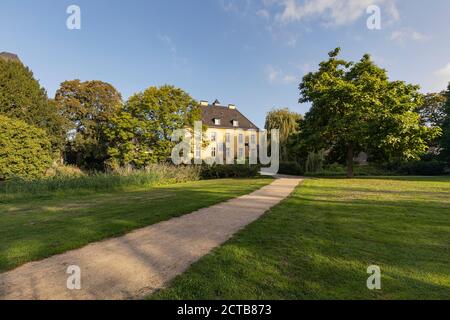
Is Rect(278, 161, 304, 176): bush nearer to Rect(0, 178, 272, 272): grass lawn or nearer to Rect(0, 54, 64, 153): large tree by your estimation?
Rect(0, 178, 272, 272): grass lawn

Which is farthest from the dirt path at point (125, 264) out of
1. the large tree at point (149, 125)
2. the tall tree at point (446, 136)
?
the tall tree at point (446, 136)

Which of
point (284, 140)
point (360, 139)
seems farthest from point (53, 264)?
point (284, 140)

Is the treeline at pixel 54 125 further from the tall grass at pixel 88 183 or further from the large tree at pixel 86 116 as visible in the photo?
the tall grass at pixel 88 183

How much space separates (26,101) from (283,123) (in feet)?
89.9

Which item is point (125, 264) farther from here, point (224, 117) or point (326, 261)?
point (224, 117)

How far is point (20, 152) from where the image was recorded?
2047cm

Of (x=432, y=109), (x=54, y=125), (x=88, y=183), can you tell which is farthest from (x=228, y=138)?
(x=88, y=183)

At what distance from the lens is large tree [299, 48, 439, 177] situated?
18109 mm

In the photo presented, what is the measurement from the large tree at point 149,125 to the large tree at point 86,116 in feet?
28.3

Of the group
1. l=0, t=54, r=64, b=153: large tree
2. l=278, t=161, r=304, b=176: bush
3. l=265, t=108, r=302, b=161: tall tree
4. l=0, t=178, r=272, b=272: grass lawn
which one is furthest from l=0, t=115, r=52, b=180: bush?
l=265, t=108, r=302, b=161: tall tree

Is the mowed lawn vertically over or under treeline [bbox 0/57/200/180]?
under

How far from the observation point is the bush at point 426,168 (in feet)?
99.0

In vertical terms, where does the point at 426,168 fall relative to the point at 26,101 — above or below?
below

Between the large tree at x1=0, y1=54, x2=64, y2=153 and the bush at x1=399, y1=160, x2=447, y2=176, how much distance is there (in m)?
39.0
